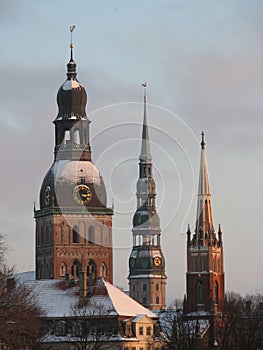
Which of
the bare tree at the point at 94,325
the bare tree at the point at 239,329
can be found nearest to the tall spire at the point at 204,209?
the bare tree at the point at 239,329

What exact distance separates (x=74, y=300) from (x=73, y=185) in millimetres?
36605

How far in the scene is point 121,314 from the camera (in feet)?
498

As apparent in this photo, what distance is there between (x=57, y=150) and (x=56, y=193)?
6.57m

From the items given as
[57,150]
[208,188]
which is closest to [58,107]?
[57,150]

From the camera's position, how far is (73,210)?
625 feet

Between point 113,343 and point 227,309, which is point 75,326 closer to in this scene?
point 113,343

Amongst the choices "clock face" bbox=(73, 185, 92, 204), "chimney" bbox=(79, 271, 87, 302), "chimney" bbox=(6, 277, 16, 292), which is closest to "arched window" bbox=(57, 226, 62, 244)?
"clock face" bbox=(73, 185, 92, 204)

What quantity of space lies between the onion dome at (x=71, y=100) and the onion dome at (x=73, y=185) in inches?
240

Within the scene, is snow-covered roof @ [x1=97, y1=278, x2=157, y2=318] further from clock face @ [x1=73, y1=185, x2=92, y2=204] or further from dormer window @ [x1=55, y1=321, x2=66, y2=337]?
clock face @ [x1=73, y1=185, x2=92, y2=204]

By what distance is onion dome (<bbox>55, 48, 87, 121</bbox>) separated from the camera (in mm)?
192875

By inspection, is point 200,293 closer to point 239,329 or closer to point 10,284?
point 239,329

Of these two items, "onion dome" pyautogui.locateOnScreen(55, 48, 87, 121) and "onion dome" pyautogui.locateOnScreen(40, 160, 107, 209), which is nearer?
"onion dome" pyautogui.locateOnScreen(40, 160, 107, 209)

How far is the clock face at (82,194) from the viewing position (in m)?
190

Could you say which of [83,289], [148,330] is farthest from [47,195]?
[148,330]
